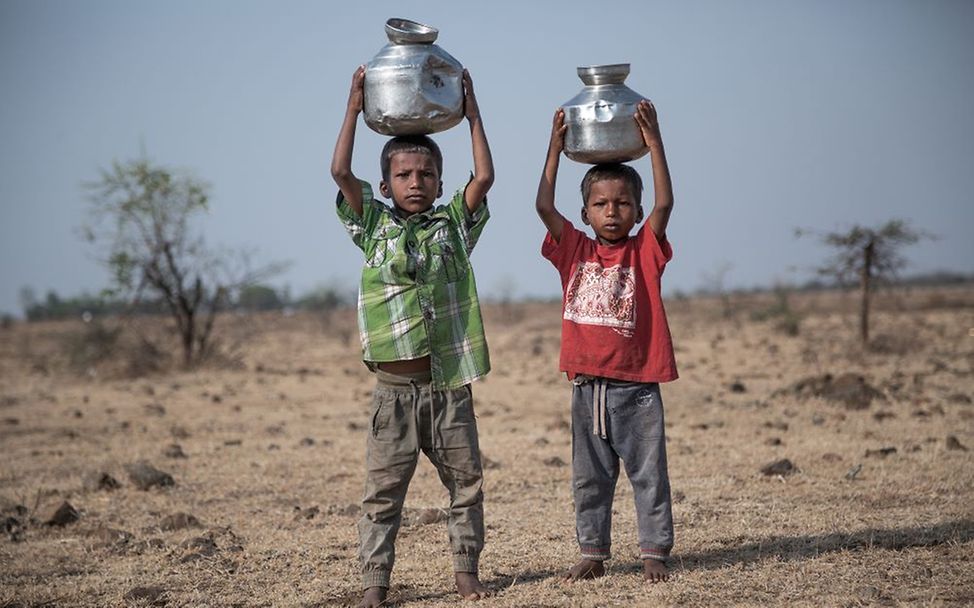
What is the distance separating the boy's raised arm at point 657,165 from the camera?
4.17 m

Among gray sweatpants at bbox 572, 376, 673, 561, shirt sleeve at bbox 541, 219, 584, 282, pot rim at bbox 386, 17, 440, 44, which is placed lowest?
gray sweatpants at bbox 572, 376, 673, 561

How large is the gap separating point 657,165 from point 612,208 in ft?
0.83

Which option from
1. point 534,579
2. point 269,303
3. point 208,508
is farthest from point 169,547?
point 269,303

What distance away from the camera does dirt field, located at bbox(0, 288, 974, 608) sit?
4309 millimetres

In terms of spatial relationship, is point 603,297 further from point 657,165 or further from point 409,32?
point 409,32

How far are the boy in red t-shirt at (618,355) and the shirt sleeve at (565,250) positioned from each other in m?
0.06

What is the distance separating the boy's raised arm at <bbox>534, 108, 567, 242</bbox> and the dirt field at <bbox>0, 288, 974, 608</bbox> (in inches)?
59.7

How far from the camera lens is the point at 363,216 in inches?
163

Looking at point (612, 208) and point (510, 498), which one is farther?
point (510, 498)

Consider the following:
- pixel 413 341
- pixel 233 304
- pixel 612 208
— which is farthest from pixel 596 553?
pixel 233 304

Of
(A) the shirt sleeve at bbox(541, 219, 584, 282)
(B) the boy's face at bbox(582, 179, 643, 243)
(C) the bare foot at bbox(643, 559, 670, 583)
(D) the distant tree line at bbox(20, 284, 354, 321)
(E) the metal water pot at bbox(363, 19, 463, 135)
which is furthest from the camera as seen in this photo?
(D) the distant tree line at bbox(20, 284, 354, 321)

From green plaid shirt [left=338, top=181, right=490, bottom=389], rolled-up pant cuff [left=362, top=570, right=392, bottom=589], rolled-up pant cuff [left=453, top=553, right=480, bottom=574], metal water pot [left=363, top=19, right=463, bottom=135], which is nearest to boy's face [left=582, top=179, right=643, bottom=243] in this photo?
green plaid shirt [left=338, top=181, right=490, bottom=389]

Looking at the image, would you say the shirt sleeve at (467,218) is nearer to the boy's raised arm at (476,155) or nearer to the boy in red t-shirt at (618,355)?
the boy's raised arm at (476,155)

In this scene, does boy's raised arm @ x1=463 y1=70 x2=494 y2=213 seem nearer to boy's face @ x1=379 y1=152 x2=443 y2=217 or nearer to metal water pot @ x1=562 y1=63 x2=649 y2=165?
boy's face @ x1=379 y1=152 x2=443 y2=217
